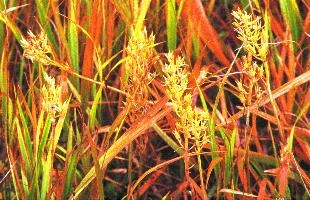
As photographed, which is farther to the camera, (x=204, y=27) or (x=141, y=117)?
(x=204, y=27)

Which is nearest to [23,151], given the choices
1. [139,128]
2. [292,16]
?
[139,128]

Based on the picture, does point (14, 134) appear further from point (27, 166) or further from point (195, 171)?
point (195, 171)

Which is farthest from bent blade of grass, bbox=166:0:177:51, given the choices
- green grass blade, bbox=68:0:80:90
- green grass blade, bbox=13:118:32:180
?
green grass blade, bbox=13:118:32:180

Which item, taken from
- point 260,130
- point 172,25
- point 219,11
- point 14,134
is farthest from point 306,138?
point 14,134

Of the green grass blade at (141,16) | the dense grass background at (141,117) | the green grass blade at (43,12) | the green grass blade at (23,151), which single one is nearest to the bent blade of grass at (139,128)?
the dense grass background at (141,117)

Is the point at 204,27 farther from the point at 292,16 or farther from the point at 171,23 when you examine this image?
the point at 292,16

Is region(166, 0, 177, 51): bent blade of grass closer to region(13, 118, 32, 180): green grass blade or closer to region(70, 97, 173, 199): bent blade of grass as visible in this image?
region(70, 97, 173, 199): bent blade of grass

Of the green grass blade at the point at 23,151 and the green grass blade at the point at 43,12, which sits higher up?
the green grass blade at the point at 43,12

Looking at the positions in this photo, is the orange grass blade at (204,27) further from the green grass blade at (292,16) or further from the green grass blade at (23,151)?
the green grass blade at (23,151)

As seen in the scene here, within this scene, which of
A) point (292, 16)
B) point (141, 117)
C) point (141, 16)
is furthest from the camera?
point (292, 16)
